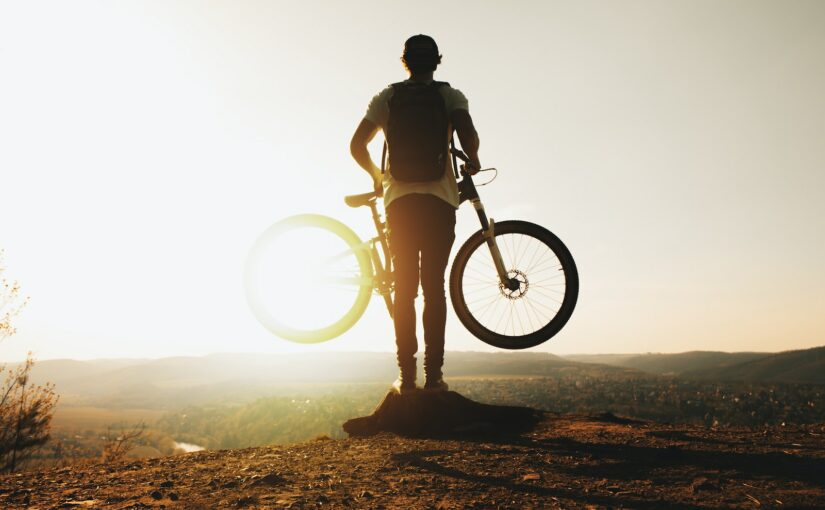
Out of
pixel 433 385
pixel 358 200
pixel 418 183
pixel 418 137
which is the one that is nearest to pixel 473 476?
pixel 433 385

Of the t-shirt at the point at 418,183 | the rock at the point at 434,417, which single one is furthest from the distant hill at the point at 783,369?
the t-shirt at the point at 418,183

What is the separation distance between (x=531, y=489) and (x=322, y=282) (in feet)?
13.7

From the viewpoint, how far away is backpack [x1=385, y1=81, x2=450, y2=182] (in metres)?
5.01

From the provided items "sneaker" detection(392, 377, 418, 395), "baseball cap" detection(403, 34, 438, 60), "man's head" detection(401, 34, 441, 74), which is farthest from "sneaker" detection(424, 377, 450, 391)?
"baseball cap" detection(403, 34, 438, 60)

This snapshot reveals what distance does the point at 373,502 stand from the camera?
8.56 feet

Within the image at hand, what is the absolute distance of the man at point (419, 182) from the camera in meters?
5.02

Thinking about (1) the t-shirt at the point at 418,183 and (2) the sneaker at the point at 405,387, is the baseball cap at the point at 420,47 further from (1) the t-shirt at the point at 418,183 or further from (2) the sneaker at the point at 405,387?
(2) the sneaker at the point at 405,387

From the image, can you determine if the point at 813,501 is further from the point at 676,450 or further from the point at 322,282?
the point at 322,282

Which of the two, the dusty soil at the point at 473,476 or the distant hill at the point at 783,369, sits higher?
the dusty soil at the point at 473,476

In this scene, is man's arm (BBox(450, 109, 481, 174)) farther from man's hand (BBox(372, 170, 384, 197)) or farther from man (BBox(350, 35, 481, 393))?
man's hand (BBox(372, 170, 384, 197))

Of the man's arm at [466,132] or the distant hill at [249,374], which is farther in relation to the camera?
the distant hill at [249,374]

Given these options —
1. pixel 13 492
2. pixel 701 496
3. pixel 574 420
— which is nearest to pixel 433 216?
pixel 574 420

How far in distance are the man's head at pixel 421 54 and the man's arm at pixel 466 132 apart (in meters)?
0.76

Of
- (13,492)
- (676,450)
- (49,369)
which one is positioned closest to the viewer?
(13,492)
